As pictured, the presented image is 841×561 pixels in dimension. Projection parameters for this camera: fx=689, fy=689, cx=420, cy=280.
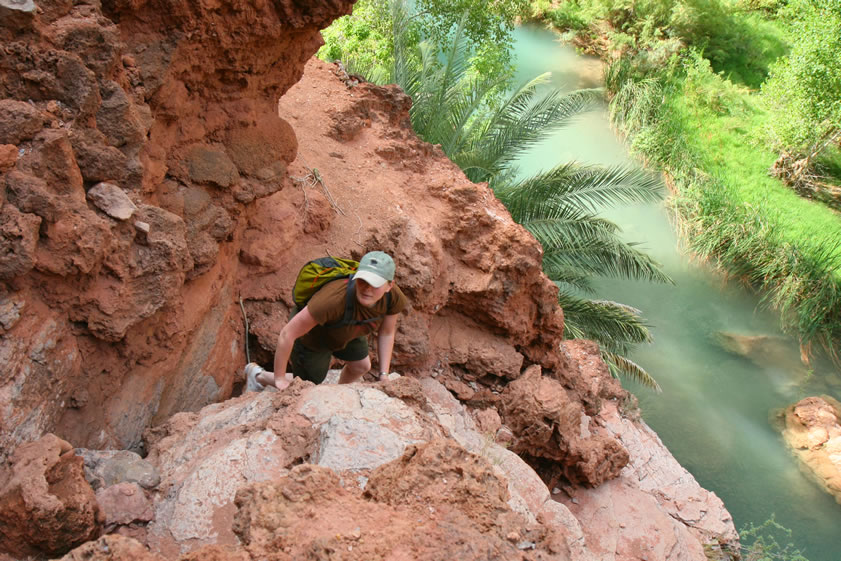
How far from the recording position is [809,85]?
14961 millimetres

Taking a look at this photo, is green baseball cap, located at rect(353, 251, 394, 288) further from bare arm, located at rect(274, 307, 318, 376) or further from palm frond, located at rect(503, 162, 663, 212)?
palm frond, located at rect(503, 162, 663, 212)

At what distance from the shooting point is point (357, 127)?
6.26 meters

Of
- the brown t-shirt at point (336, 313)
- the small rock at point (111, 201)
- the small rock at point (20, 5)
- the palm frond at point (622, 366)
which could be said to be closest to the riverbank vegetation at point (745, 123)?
the palm frond at point (622, 366)

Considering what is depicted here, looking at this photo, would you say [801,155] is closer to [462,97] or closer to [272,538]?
[462,97]

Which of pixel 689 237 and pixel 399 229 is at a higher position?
pixel 399 229

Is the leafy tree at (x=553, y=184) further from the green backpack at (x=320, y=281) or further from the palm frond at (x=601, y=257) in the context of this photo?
the green backpack at (x=320, y=281)

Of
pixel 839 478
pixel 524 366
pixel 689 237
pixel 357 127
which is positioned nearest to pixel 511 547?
pixel 524 366

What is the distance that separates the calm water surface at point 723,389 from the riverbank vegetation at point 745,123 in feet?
1.87

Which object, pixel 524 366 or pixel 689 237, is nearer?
pixel 524 366

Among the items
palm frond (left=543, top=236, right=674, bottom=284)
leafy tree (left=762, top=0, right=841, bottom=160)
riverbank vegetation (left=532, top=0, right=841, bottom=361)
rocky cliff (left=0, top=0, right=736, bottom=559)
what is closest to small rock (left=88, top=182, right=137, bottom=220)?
rocky cliff (left=0, top=0, right=736, bottom=559)

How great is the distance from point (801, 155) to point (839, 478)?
8.24m

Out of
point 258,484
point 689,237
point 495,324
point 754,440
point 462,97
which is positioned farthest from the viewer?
point 689,237

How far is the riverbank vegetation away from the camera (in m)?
14.4

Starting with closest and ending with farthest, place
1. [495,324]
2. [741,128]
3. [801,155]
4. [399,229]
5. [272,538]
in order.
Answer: [272,538] → [399,229] → [495,324] → [801,155] → [741,128]
